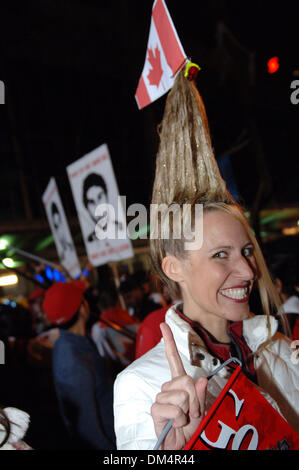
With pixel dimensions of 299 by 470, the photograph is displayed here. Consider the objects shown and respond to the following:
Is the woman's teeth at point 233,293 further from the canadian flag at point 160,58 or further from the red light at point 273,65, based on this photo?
the red light at point 273,65

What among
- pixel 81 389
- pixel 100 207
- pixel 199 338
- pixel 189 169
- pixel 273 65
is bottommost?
pixel 81 389

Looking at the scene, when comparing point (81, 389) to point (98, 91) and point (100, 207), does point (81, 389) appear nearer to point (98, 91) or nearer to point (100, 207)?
point (100, 207)

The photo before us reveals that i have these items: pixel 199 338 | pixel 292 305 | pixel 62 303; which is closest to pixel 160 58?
pixel 199 338

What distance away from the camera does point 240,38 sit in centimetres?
930

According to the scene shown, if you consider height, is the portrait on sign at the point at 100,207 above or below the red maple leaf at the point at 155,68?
below

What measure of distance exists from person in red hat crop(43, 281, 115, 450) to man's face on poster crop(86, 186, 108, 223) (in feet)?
2.46

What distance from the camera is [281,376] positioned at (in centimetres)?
147

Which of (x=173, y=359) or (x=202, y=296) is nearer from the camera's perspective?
(x=173, y=359)

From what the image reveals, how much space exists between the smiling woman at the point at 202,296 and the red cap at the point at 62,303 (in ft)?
4.14

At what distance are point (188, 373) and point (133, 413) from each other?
0.77ft

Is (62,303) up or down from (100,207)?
down

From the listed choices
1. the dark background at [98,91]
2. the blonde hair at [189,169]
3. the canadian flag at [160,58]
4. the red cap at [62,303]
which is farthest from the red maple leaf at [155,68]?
the dark background at [98,91]

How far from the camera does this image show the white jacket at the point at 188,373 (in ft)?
3.70
